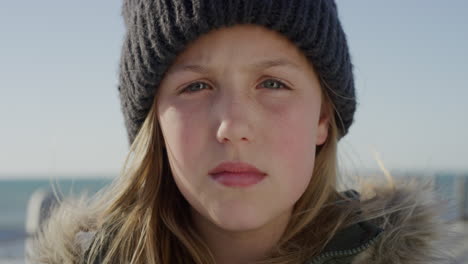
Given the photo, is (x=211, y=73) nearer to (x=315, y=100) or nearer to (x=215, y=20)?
(x=215, y=20)

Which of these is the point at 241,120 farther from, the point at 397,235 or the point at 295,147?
the point at 397,235

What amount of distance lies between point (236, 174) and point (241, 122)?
0.20m

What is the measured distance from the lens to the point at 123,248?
229cm

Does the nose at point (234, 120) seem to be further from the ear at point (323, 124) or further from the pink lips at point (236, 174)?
the ear at point (323, 124)

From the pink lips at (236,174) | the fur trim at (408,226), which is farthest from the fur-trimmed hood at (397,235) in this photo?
the pink lips at (236,174)

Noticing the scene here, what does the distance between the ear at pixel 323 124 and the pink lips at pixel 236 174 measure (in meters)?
0.56

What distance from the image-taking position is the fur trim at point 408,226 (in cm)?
199

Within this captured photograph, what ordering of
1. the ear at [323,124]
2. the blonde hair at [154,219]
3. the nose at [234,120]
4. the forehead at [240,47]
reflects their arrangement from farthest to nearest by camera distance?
the ear at [323,124]
the blonde hair at [154,219]
the forehead at [240,47]
the nose at [234,120]

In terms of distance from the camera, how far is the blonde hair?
7.35 feet

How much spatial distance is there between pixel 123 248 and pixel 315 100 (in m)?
1.06

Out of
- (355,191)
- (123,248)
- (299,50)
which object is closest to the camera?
(299,50)

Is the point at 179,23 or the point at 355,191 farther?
the point at 355,191

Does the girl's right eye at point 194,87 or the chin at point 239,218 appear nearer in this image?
the chin at point 239,218

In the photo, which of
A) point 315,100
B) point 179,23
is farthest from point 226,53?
point 315,100
